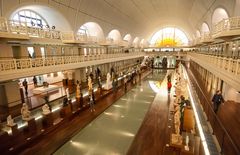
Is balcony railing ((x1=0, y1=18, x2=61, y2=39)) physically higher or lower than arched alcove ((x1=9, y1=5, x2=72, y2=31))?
lower

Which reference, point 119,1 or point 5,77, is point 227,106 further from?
point 119,1

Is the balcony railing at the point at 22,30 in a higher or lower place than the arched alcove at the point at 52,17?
lower

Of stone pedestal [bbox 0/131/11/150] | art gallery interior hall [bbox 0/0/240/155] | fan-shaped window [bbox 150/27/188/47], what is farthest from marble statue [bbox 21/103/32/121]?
fan-shaped window [bbox 150/27/188/47]

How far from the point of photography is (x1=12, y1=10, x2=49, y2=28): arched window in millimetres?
13273

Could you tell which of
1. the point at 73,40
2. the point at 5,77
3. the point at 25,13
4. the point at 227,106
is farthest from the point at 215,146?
the point at 25,13

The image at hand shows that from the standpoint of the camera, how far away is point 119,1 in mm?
20125

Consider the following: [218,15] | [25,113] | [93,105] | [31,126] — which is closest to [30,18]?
[25,113]

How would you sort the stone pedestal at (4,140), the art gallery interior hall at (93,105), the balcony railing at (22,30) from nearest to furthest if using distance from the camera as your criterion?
the art gallery interior hall at (93,105) < the stone pedestal at (4,140) < the balcony railing at (22,30)

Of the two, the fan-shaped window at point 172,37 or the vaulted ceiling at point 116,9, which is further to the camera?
the fan-shaped window at point 172,37

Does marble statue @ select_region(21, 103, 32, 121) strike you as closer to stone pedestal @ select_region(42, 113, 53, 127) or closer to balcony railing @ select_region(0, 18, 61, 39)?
stone pedestal @ select_region(42, 113, 53, 127)

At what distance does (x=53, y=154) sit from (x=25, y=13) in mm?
13198

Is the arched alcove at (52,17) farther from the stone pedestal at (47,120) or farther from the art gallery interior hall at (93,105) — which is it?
the stone pedestal at (47,120)

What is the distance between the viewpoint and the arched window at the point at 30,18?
13273 mm

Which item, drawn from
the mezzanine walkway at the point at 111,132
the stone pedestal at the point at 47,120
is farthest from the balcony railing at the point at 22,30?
the mezzanine walkway at the point at 111,132
